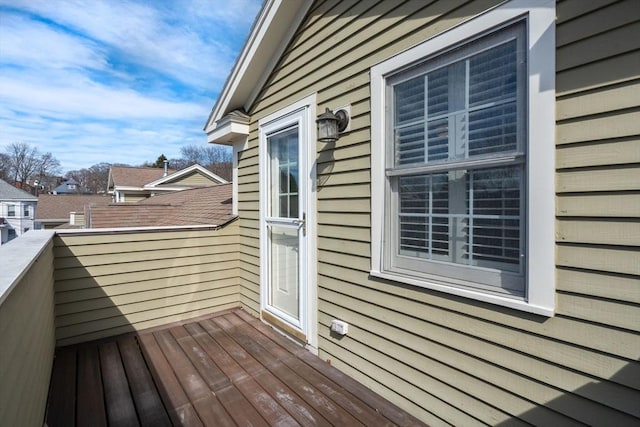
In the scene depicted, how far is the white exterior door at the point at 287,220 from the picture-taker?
9.41 feet

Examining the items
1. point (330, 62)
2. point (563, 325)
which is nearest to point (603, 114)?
point (563, 325)

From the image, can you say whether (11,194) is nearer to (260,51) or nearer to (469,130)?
(260,51)

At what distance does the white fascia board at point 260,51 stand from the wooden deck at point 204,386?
2.75 m

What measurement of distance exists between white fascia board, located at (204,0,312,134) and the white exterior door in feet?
1.71

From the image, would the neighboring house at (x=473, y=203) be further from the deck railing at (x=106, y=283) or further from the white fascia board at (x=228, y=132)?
the deck railing at (x=106, y=283)

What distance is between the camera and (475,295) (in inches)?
65.9

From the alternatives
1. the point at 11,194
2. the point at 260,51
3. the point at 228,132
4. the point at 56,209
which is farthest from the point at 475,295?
the point at 11,194

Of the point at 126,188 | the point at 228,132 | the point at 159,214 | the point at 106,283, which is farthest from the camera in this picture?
the point at 126,188

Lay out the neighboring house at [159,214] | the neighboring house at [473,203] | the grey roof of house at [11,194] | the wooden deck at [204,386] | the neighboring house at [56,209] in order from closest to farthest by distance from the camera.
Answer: the neighboring house at [473,203]
the wooden deck at [204,386]
the neighboring house at [159,214]
the neighboring house at [56,209]
the grey roof of house at [11,194]

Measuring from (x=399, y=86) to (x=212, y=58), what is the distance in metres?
8.34

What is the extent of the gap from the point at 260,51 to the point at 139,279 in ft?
9.06

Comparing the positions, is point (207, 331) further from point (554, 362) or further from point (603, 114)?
point (603, 114)

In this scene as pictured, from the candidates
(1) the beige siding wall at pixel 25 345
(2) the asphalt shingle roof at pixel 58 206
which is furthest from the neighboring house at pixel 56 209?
(1) the beige siding wall at pixel 25 345

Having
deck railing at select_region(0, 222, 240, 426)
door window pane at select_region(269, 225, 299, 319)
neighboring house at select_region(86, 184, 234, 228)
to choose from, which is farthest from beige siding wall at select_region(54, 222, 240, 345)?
door window pane at select_region(269, 225, 299, 319)
